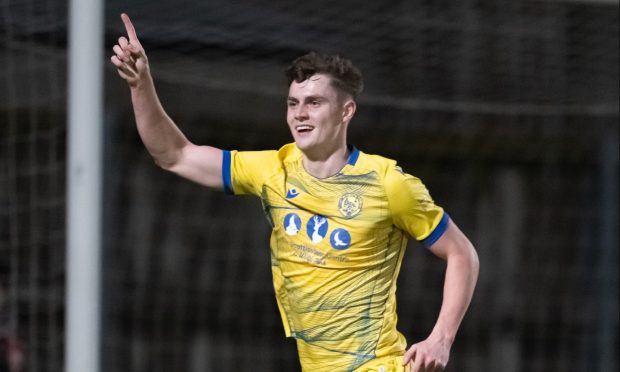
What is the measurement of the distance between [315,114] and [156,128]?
56 centimetres

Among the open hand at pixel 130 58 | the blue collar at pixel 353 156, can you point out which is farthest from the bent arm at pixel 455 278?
the open hand at pixel 130 58

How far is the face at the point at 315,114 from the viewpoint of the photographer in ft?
13.1

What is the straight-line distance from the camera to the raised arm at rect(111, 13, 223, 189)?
3.96 m

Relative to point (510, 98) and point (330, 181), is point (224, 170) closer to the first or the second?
point (330, 181)

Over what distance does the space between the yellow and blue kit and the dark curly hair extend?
254 mm

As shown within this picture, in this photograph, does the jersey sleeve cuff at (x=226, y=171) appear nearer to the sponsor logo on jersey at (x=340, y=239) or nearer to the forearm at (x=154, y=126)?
the forearm at (x=154, y=126)

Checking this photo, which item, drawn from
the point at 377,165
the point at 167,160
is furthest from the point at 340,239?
the point at 167,160

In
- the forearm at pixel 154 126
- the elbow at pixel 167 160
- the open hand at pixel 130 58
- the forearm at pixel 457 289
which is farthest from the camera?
the elbow at pixel 167 160

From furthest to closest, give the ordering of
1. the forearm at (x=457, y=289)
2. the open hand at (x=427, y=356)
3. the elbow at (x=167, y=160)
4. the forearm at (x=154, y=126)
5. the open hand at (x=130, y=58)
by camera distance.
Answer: the elbow at (x=167, y=160)
the forearm at (x=154, y=126)
the open hand at (x=130, y=58)
the forearm at (x=457, y=289)
the open hand at (x=427, y=356)

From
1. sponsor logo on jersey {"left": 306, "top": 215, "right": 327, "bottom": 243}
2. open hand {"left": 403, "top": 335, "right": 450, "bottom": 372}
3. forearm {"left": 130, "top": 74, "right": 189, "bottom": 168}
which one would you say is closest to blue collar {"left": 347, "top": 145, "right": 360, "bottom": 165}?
sponsor logo on jersey {"left": 306, "top": 215, "right": 327, "bottom": 243}

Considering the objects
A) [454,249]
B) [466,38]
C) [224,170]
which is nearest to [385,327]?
[454,249]

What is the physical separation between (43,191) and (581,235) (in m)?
4.00

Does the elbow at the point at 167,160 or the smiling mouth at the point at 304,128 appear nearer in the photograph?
the smiling mouth at the point at 304,128

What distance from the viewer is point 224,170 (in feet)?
13.7
